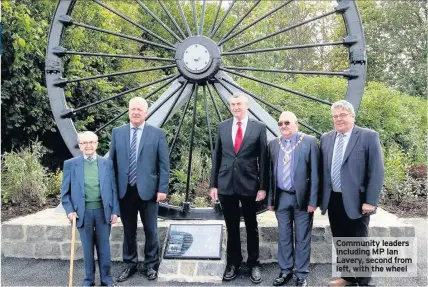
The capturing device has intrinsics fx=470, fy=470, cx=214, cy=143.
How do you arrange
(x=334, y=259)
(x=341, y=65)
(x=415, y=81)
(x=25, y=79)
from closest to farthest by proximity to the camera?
(x=334, y=259) → (x=25, y=79) → (x=415, y=81) → (x=341, y=65)

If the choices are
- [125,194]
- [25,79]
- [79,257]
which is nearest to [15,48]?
[25,79]

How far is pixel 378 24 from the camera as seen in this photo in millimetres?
19359

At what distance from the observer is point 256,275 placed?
14.4 ft

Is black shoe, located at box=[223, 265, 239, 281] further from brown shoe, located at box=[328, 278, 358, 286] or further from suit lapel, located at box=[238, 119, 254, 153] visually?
suit lapel, located at box=[238, 119, 254, 153]

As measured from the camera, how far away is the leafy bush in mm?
7465

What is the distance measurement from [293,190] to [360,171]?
23.4 inches

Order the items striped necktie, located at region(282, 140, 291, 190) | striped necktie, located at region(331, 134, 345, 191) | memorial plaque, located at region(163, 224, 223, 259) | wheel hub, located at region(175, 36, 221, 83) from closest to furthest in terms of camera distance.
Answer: striped necktie, located at region(331, 134, 345, 191) → striped necktie, located at region(282, 140, 291, 190) → memorial plaque, located at region(163, 224, 223, 259) → wheel hub, located at region(175, 36, 221, 83)

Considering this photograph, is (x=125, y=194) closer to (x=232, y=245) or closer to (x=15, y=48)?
(x=232, y=245)

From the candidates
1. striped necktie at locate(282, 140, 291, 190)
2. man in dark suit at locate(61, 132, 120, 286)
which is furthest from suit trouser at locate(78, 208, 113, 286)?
striped necktie at locate(282, 140, 291, 190)

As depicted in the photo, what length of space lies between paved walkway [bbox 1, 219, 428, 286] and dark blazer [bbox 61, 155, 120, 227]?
33.4 inches

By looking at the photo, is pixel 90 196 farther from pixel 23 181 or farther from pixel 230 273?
pixel 23 181

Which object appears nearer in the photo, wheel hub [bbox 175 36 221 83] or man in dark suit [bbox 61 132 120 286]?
man in dark suit [bbox 61 132 120 286]

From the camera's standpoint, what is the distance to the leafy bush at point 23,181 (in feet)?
24.5

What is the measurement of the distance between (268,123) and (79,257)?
258 cm
